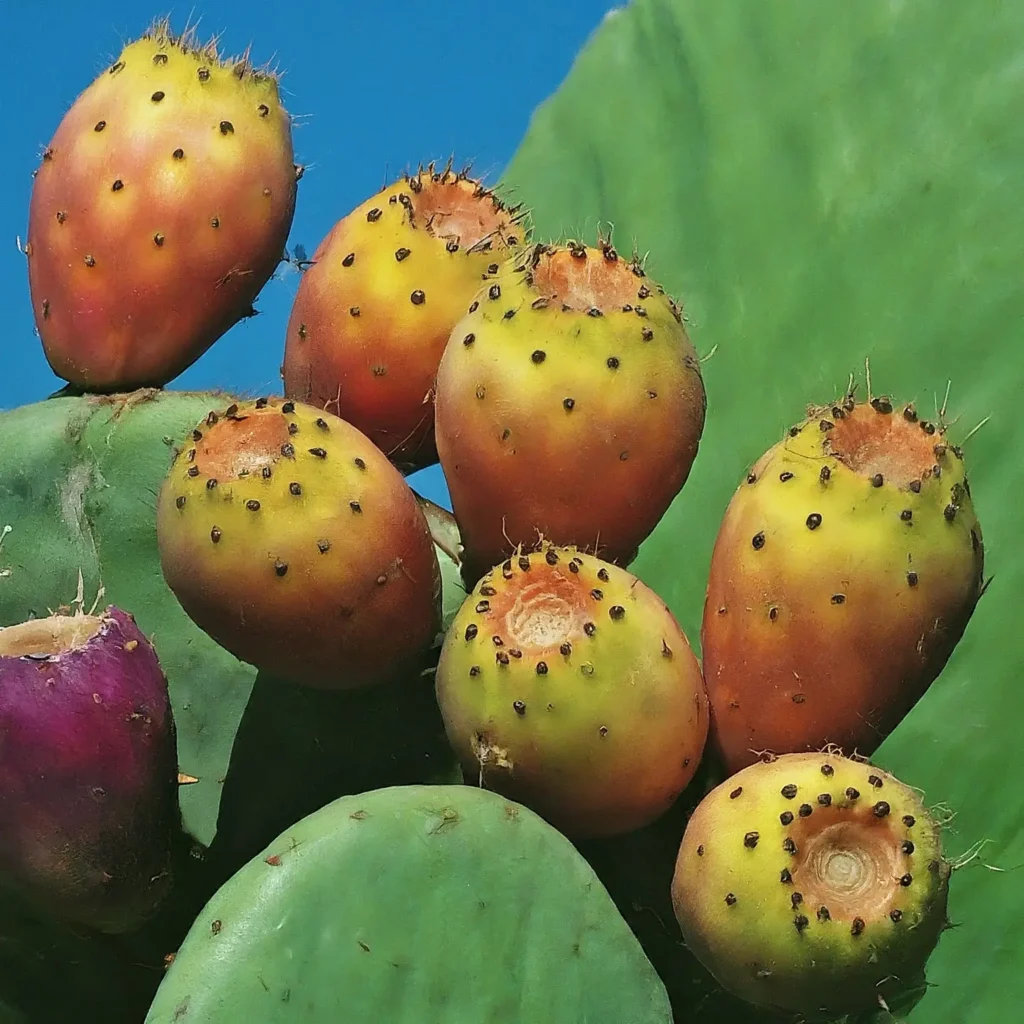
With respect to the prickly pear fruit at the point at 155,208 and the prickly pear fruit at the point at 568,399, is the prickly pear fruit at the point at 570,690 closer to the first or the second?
the prickly pear fruit at the point at 568,399

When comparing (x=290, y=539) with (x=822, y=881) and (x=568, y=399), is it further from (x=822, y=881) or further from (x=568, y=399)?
(x=822, y=881)

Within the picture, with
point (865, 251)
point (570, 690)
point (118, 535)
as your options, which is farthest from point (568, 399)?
point (865, 251)

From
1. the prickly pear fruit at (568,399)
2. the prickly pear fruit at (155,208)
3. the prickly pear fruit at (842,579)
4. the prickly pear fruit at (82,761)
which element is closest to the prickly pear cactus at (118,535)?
the prickly pear fruit at (155,208)

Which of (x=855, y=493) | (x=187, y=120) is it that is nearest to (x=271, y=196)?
(x=187, y=120)

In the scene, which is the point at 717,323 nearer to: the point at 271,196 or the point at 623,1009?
the point at 271,196

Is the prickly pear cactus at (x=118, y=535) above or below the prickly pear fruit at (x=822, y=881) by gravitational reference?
above

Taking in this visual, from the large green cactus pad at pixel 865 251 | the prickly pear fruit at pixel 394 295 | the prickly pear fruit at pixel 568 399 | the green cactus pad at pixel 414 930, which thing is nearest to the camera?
the green cactus pad at pixel 414 930

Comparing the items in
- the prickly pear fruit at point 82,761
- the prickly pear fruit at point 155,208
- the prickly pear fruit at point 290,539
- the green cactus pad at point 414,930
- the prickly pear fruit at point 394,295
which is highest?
the prickly pear fruit at point 155,208
